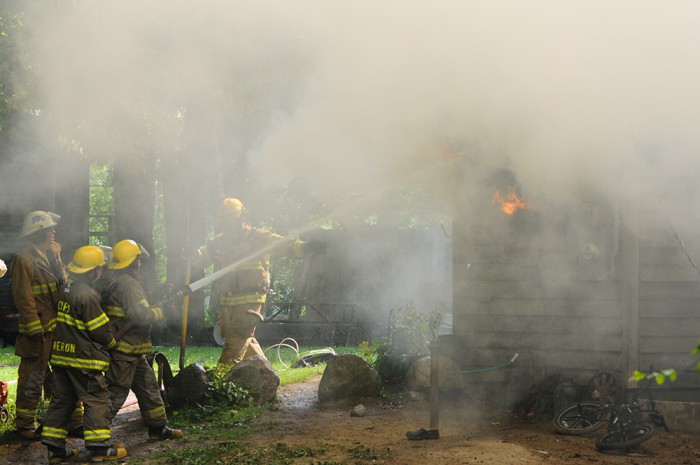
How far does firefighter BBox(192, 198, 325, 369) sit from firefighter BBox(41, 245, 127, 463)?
258 centimetres

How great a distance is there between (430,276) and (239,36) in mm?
15018

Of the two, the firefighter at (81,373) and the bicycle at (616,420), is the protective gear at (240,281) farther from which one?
the bicycle at (616,420)

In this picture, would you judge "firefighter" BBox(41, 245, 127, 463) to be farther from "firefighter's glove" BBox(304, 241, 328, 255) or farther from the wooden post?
the wooden post

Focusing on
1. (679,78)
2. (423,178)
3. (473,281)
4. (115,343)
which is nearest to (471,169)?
(423,178)

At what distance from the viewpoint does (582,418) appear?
6711mm

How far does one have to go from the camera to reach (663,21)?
644 cm

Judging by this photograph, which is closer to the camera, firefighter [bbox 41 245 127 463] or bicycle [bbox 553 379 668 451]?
firefighter [bbox 41 245 127 463]

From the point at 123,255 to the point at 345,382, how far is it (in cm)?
301

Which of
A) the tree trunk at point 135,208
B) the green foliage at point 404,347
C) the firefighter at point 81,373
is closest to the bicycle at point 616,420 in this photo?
the green foliage at point 404,347

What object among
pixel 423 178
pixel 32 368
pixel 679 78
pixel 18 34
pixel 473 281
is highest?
pixel 18 34

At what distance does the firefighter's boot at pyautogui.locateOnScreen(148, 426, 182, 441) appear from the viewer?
6.55 m

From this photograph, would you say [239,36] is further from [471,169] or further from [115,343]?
[115,343]

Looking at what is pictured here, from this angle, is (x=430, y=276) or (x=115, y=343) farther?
(x=430, y=276)

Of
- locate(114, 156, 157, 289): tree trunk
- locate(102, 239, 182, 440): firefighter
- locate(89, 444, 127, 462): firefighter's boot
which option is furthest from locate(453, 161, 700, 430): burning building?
locate(114, 156, 157, 289): tree trunk
